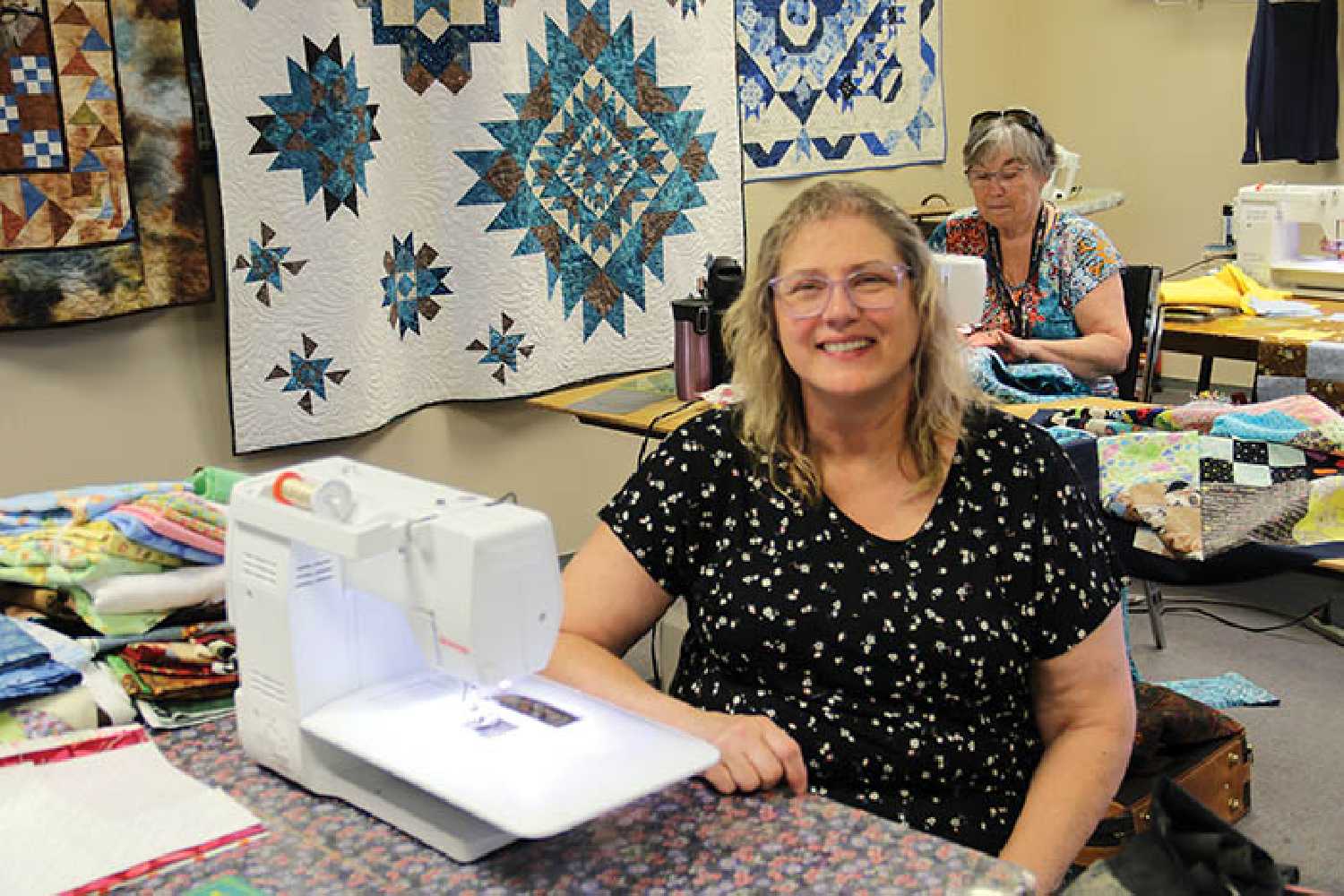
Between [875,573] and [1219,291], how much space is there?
242cm

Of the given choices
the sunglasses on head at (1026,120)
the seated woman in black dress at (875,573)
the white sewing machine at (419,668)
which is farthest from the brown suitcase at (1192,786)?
the sunglasses on head at (1026,120)

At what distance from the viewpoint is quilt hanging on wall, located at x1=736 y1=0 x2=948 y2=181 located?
14.3 ft

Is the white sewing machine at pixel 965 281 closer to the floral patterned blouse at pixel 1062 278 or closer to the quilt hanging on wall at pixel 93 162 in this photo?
the floral patterned blouse at pixel 1062 278

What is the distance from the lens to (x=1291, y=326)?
10.9 feet

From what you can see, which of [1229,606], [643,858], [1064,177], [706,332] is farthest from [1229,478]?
[1064,177]

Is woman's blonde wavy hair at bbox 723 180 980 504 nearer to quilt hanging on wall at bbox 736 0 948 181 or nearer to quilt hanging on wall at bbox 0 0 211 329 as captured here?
quilt hanging on wall at bbox 0 0 211 329

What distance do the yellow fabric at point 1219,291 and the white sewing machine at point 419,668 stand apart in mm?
2581

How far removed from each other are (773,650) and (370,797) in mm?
482

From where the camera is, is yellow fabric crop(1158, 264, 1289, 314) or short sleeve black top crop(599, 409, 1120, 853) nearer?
short sleeve black top crop(599, 409, 1120, 853)

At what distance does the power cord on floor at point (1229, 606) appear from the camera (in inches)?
134

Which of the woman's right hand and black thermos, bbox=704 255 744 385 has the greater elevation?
black thermos, bbox=704 255 744 385

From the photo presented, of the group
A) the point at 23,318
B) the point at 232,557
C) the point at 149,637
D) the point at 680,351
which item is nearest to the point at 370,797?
the point at 232,557

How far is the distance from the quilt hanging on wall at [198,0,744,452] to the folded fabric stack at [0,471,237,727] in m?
1.70

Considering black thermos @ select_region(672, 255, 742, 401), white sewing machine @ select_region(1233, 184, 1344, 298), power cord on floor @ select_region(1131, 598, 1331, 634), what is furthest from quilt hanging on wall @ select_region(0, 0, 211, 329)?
white sewing machine @ select_region(1233, 184, 1344, 298)
